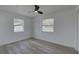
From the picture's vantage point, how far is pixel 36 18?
22.6ft

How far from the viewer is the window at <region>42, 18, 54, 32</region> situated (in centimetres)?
541

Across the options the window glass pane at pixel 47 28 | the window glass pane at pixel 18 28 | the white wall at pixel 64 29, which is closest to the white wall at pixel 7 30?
the window glass pane at pixel 18 28

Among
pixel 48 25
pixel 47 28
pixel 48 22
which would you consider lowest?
pixel 47 28

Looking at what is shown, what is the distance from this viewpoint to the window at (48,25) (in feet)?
17.7

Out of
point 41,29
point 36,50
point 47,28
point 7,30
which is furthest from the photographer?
point 41,29

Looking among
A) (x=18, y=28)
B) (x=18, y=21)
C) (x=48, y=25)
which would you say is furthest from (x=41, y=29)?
(x=18, y=21)

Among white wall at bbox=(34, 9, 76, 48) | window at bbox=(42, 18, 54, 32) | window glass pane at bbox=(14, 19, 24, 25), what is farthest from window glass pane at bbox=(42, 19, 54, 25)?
→ window glass pane at bbox=(14, 19, 24, 25)

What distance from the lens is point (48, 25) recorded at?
5695 mm

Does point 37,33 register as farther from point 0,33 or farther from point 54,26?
point 0,33

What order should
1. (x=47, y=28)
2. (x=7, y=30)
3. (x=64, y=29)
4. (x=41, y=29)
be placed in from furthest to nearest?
(x=41, y=29) → (x=47, y=28) → (x=7, y=30) → (x=64, y=29)

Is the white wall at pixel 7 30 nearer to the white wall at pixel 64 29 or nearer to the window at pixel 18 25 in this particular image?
the window at pixel 18 25

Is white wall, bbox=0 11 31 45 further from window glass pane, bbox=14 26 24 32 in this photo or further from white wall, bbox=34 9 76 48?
white wall, bbox=34 9 76 48

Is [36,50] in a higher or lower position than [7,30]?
lower

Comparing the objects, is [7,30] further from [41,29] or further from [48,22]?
[48,22]
